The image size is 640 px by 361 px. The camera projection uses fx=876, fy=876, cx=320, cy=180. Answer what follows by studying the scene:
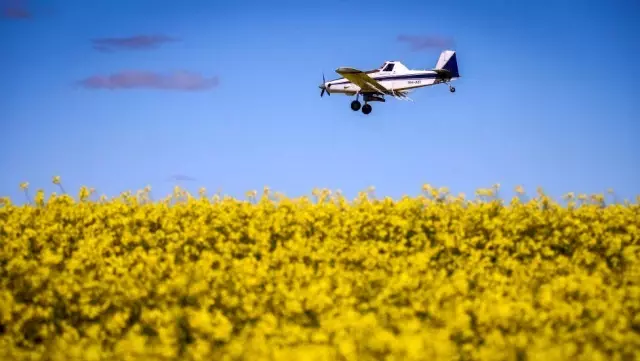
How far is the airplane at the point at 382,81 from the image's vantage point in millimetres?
39075


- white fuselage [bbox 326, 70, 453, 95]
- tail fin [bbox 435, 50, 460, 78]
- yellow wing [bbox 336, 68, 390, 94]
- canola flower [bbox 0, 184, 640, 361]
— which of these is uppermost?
tail fin [bbox 435, 50, 460, 78]

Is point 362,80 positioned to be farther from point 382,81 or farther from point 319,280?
point 319,280

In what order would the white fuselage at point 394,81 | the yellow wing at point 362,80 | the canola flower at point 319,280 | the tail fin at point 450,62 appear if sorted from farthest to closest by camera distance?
1. the tail fin at point 450,62
2. the white fuselage at point 394,81
3. the yellow wing at point 362,80
4. the canola flower at point 319,280

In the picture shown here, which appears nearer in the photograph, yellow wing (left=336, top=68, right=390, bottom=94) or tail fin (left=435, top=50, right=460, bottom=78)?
yellow wing (left=336, top=68, right=390, bottom=94)

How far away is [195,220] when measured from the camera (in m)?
13.4

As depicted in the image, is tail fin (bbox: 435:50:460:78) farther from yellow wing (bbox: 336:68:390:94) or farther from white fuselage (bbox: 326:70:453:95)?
yellow wing (bbox: 336:68:390:94)

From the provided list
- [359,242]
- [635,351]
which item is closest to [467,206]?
[359,242]

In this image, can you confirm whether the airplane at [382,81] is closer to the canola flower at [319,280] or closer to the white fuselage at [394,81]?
the white fuselage at [394,81]

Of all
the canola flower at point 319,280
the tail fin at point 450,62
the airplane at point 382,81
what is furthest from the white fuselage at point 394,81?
the canola flower at point 319,280

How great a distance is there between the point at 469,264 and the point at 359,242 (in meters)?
1.66

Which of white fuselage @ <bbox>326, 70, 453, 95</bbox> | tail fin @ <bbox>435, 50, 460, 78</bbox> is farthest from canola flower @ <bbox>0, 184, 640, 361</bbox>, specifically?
tail fin @ <bbox>435, 50, 460, 78</bbox>

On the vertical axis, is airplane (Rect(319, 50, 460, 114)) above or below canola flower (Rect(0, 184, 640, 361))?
above

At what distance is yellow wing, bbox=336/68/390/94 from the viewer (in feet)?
127

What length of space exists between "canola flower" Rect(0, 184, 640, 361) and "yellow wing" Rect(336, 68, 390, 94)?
79.9 feet
